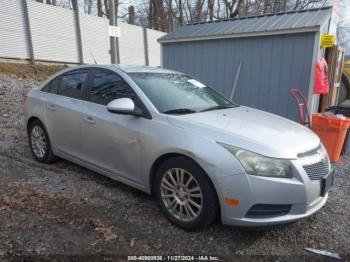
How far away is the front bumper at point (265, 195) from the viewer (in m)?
2.64

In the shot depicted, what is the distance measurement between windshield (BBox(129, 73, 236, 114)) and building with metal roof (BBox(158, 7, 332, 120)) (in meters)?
3.16

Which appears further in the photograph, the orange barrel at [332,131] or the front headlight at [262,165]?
the orange barrel at [332,131]

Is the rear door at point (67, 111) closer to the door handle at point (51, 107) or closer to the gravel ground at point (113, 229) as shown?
the door handle at point (51, 107)

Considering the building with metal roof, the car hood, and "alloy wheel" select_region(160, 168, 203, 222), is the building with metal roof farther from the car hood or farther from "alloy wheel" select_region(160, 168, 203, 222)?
"alloy wheel" select_region(160, 168, 203, 222)

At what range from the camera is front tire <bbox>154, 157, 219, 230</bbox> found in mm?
2838

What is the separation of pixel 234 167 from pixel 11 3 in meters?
12.7

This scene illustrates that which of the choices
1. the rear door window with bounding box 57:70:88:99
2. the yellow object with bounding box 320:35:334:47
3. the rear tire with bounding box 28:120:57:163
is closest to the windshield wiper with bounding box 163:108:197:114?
the rear door window with bounding box 57:70:88:99

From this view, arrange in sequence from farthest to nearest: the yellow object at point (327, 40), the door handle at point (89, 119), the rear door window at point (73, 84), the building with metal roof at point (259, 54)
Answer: the building with metal roof at point (259, 54) < the yellow object at point (327, 40) < the rear door window at point (73, 84) < the door handle at point (89, 119)

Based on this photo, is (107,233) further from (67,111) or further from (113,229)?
(67,111)

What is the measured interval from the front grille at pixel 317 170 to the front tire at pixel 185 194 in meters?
0.84

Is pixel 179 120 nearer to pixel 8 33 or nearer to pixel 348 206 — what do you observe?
pixel 348 206

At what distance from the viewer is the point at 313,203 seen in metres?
2.86

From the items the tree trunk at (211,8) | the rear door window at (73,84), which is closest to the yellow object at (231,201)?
the rear door window at (73,84)

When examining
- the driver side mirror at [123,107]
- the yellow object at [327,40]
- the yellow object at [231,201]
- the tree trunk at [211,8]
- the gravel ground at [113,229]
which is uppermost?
the tree trunk at [211,8]
